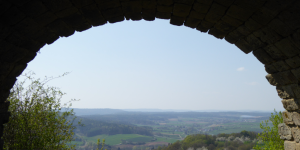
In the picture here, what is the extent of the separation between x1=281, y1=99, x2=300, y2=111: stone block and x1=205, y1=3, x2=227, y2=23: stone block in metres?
2.83

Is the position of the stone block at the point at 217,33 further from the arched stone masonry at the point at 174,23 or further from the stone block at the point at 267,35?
the stone block at the point at 267,35

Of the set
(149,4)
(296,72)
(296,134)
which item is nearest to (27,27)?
(149,4)

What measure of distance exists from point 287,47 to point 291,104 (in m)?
1.68

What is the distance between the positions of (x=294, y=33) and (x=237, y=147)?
33771 millimetres

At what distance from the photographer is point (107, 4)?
344cm

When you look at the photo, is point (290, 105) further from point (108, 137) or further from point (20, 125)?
point (108, 137)

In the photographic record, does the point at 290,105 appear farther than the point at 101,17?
Yes

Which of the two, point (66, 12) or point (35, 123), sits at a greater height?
point (66, 12)

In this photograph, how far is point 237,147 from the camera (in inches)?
1229

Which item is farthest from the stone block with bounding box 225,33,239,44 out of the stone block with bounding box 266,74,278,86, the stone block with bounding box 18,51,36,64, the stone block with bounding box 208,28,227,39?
the stone block with bounding box 18,51,36,64

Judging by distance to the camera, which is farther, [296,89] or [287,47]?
[296,89]

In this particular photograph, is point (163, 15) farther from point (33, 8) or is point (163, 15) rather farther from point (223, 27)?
point (33, 8)

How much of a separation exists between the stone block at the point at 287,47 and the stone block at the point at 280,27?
0.16 meters

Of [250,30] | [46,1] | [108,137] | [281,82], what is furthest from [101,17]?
[108,137]
